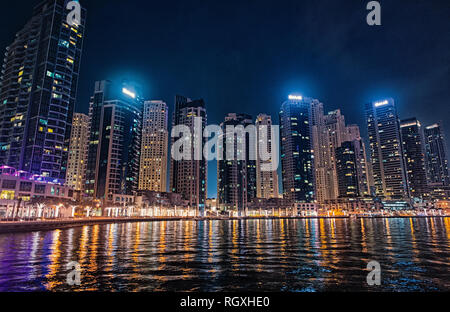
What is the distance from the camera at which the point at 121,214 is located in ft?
624

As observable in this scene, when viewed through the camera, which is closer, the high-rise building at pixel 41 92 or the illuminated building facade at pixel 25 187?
the illuminated building facade at pixel 25 187

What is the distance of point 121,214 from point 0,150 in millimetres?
80728

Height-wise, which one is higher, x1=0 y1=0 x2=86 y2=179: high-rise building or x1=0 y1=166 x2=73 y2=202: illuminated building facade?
x1=0 y1=0 x2=86 y2=179: high-rise building

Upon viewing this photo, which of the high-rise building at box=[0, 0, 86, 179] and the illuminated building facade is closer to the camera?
the illuminated building facade

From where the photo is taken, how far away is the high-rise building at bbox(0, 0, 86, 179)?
14812cm

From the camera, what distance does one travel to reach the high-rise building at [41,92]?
148 m

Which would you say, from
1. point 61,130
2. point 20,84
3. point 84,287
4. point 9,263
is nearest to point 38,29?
point 20,84

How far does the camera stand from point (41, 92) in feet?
500

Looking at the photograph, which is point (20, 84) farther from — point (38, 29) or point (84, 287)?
point (84, 287)

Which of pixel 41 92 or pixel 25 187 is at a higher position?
pixel 41 92

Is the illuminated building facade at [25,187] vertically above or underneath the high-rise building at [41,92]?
underneath
